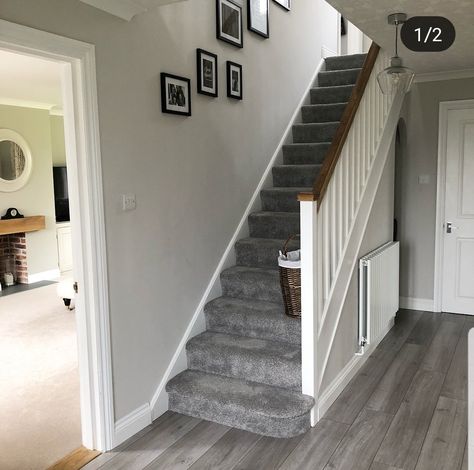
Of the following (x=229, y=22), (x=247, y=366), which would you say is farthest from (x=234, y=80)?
(x=247, y=366)

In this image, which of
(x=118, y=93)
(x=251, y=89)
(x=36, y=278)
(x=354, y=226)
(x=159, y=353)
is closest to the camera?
(x=118, y=93)

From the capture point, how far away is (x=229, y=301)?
3.57 meters

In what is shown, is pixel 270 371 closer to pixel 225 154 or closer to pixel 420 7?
pixel 225 154

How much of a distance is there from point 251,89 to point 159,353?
7.26 feet

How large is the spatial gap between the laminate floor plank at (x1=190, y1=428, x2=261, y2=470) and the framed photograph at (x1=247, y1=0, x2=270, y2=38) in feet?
9.89

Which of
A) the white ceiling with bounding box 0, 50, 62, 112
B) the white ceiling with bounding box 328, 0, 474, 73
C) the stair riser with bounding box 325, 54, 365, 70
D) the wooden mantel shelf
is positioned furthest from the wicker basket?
the wooden mantel shelf

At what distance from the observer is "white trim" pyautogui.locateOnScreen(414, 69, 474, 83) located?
4789 millimetres

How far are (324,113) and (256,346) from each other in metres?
2.63

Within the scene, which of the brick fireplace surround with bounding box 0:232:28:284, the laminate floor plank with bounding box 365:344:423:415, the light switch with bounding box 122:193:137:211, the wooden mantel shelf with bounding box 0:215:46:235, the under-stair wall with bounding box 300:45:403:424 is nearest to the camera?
the light switch with bounding box 122:193:137:211

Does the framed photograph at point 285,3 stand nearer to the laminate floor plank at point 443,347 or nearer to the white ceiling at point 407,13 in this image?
the white ceiling at point 407,13

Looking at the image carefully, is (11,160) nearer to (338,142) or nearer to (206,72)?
(206,72)

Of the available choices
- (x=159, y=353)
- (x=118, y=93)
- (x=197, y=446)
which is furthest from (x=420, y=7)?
(x=197, y=446)

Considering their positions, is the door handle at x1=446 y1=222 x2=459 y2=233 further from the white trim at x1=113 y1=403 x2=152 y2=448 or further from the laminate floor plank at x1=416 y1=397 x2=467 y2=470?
the white trim at x1=113 y1=403 x2=152 y2=448

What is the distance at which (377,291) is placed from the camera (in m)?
3.88
